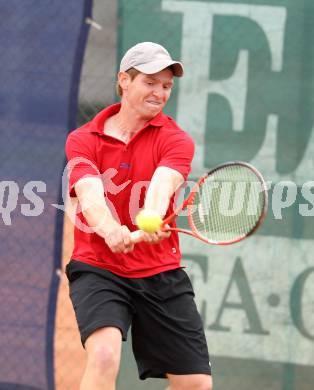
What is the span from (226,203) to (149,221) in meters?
0.69

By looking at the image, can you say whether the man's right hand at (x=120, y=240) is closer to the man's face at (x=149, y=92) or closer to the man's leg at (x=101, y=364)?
A: the man's leg at (x=101, y=364)

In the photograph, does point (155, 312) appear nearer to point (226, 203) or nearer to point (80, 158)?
point (226, 203)

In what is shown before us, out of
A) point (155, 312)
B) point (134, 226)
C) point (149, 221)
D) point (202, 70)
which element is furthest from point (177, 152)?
point (202, 70)

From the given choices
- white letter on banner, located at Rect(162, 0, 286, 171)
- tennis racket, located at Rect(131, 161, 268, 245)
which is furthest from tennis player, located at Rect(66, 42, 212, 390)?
white letter on banner, located at Rect(162, 0, 286, 171)

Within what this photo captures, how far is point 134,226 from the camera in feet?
12.5

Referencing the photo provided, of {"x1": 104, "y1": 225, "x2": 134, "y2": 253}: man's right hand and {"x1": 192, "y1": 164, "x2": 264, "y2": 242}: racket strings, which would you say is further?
{"x1": 192, "y1": 164, "x2": 264, "y2": 242}: racket strings

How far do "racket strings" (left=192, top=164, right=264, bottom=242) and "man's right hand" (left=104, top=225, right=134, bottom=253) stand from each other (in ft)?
1.53

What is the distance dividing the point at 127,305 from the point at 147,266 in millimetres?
181

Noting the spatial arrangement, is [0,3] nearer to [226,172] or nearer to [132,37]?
[132,37]

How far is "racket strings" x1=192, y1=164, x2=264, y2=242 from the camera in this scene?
3.79 m

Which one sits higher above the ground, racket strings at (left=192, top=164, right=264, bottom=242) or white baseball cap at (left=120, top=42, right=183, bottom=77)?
white baseball cap at (left=120, top=42, right=183, bottom=77)

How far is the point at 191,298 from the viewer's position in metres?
3.95

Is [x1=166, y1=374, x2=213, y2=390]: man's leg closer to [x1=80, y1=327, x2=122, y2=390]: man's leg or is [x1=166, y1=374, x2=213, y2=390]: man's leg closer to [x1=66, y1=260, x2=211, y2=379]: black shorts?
[x1=66, y1=260, x2=211, y2=379]: black shorts

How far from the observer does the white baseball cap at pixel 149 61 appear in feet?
12.4
